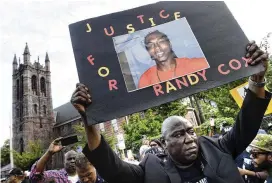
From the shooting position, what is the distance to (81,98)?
5.69ft

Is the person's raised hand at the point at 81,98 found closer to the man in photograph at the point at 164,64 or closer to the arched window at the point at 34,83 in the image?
the man in photograph at the point at 164,64

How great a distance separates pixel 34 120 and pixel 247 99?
2661 inches

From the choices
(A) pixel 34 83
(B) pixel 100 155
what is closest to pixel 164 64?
(B) pixel 100 155

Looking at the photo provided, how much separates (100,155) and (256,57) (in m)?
1.23

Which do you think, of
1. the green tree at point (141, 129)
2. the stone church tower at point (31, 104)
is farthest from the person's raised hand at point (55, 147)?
the stone church tower at point (31, 104)

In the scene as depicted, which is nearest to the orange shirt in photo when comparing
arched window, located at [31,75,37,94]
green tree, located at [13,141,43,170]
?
green tree, located at [13,141,43,170]

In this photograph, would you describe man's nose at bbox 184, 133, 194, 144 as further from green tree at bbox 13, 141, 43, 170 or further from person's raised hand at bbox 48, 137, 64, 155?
green tree at bbox 13, 141, 43, 170

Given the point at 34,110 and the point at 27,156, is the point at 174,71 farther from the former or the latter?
the point at 34,110

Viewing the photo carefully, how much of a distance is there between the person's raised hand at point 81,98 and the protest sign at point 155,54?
0.16 feet

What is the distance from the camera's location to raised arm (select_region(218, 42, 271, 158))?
72.1 inches

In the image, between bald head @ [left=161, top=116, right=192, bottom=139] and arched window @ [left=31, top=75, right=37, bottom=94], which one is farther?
arched window @ [left=31, top=75, right=37, bottom=94]

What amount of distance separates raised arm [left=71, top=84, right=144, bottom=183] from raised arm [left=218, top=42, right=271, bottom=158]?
2.41 feet

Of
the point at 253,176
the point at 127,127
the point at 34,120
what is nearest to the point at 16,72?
the point at 34,120

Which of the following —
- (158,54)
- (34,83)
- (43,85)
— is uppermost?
(34,83)
